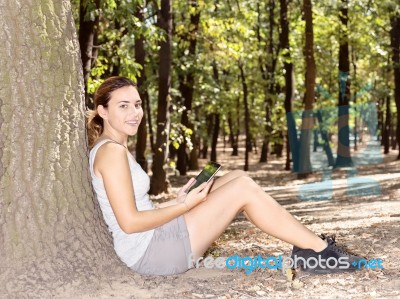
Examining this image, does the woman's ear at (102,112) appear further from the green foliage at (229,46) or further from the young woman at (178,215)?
the green foliage at (229,46)

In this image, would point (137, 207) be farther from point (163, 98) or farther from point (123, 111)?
point (163, 98)

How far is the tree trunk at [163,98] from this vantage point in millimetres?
14680

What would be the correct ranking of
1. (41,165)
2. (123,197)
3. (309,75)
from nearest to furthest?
(123,197) < (41,165) < (309,75)

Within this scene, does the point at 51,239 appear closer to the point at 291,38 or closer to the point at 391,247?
the point at 391,247

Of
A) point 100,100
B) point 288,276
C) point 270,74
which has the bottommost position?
point 288,276

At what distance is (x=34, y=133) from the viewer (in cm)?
389

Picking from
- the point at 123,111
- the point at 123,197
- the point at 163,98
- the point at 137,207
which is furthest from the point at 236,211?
the point at 163,98

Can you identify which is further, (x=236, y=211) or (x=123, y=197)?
(x=236, y=211)

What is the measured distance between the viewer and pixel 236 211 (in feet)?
13.8

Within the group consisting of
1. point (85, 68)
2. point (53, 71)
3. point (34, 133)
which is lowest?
point (34, 133)

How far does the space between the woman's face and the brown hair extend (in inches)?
1.4

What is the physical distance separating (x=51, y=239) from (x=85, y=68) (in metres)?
6.75

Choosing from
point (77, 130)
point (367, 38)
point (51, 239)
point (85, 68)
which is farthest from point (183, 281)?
point (367, 38)

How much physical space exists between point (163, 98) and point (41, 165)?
1118 centimetres
